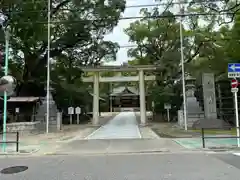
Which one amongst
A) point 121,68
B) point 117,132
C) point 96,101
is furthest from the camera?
point 96,101

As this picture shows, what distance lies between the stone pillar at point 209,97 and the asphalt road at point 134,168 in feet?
38.3

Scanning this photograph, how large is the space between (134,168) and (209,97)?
15.1 meters

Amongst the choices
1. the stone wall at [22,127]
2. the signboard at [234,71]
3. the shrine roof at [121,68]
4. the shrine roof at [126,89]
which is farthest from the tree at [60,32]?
the shrine roof at [126,89]

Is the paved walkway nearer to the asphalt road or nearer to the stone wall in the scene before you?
the stone wall

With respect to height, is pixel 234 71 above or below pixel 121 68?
below

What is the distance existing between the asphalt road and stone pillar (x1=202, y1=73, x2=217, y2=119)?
11668 millimetres

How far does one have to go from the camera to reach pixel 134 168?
6.91 m

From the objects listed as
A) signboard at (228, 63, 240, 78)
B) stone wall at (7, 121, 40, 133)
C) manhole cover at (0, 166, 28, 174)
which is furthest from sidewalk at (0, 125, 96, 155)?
signboard at (228, 63, 240, 78)

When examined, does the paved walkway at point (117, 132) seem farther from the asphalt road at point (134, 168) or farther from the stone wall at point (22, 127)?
the asphalt road at point (134, 168)

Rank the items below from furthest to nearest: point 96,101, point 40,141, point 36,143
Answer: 1. point 96,101
2. point 40,141
3. point 36,143

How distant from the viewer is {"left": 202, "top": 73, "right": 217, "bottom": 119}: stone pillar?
19.9 m

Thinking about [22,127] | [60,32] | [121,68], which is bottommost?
[22,127]

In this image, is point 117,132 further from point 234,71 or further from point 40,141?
point 234,71

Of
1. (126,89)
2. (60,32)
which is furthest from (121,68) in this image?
(126,89)
